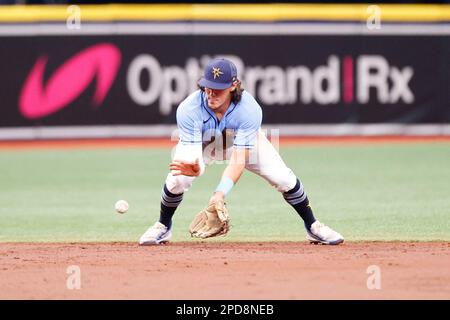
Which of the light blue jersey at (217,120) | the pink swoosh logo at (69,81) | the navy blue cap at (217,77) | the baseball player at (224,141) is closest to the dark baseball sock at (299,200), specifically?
the baseball player at (224,141)

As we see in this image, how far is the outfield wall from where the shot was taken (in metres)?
18.1

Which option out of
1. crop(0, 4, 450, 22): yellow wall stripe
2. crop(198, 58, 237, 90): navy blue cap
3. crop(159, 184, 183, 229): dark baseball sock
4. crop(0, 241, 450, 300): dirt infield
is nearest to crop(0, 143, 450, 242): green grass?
crop(159, 184, 183, 229): dark baseball sock

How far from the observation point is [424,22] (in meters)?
18.9

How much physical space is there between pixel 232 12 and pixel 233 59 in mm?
832

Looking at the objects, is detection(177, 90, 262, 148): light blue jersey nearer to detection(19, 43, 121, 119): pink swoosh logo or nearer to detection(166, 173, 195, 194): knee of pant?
detection(166, 173, 195, 194): knee of pant

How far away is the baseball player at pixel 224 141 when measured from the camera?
25.8 feet

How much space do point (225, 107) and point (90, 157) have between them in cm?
856

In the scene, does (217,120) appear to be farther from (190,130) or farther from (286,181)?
(286,181)

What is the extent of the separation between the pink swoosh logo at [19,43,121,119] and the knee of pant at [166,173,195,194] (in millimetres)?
10172

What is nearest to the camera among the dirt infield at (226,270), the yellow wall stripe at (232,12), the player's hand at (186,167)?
the dirt infield at (226,270)

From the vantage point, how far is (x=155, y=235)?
28.1 feet

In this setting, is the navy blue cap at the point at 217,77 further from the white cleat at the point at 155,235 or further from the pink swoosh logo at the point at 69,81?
the pink swoosh logo at the point at 69,81

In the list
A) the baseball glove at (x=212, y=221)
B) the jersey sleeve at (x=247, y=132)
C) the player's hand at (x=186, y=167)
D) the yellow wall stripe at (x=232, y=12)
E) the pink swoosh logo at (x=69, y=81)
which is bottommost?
the baseball glove at (x=212, y=221)

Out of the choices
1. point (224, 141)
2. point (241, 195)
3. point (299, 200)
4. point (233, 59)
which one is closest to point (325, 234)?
point (299, 200)
